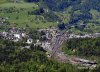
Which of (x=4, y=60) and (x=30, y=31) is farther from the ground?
(x=4, y=60)

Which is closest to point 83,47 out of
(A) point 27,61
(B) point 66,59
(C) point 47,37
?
(B) point 66,59

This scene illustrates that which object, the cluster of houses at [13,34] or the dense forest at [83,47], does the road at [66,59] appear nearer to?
the dense forest at [83,47]

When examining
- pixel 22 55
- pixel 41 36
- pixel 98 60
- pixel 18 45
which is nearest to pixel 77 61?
pixel 98 60

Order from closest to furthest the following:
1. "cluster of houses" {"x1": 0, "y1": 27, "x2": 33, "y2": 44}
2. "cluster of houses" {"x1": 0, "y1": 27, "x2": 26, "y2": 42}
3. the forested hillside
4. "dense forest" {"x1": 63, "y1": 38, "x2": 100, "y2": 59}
→ the forested hillside → "dense forest" {"x1": 63, "y1": 38, "x2": 100, "y2": 59} → "cluster of houses" {"x1": 0, "y1": 27, "x2": 33, "y2": 44} → "cluster of houses" {"x1": 0, "y1": 27, "x2": 26, "y2": 42}

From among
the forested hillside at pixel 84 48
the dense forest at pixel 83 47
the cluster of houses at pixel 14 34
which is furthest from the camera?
the cluster of houses at pixel 14 34

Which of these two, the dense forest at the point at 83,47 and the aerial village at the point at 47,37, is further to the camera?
the dense forest at the point at 83,47

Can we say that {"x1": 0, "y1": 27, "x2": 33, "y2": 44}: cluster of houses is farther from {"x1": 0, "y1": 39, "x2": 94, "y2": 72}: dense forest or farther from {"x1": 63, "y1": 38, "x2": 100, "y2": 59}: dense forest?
{"x1": 0, "y1": 39, "x2": 94, "y2": 72}: dense forest

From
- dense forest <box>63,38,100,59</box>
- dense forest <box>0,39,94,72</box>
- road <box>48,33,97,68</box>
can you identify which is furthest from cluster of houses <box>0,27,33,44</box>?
dense forest <box>0,39,94,72</box>

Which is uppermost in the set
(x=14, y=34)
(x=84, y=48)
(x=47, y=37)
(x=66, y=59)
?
(x=66, y=59)

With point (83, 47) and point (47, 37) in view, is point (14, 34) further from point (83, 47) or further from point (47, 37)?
point (83, 47)

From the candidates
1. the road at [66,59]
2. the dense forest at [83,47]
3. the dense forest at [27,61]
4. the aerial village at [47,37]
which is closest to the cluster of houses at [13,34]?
the aerial village at [47,37]

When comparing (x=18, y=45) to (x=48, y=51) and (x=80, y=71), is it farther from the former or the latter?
(x=80, y=71)
